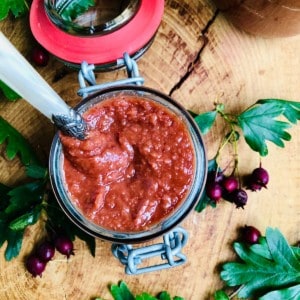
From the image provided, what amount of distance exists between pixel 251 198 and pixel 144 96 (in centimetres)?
41

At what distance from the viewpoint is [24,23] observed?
1.52m

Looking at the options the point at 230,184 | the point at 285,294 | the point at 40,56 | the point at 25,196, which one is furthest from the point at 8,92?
the point at 285,294

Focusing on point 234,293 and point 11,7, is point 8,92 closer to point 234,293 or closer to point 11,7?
point 11,7

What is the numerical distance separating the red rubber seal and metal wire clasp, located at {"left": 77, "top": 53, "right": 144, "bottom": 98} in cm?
4

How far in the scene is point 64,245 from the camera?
1471 millimetres

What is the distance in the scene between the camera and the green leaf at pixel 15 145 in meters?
1.47

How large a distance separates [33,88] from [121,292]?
0.64 meters

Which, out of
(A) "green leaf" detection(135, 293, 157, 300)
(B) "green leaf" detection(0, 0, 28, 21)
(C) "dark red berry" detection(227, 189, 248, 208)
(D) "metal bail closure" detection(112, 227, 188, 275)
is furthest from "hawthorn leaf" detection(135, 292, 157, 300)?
(B) "green leaf" detection(0, 0, 28, 21)

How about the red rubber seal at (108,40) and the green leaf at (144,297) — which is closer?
the red rubber seal at (108,40)

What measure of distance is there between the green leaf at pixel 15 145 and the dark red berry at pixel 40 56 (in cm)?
17

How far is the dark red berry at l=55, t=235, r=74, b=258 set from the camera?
147 cm

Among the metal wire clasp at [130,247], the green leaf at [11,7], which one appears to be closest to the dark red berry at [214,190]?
the metal wire clasp at [130,247]

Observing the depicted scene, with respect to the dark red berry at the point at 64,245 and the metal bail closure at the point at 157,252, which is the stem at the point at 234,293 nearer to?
the metal bail closure at the point at 157,252

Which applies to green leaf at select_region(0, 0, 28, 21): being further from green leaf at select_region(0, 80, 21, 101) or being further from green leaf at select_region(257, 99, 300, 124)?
green leaf at select_region(257, 99, 300, 124)
